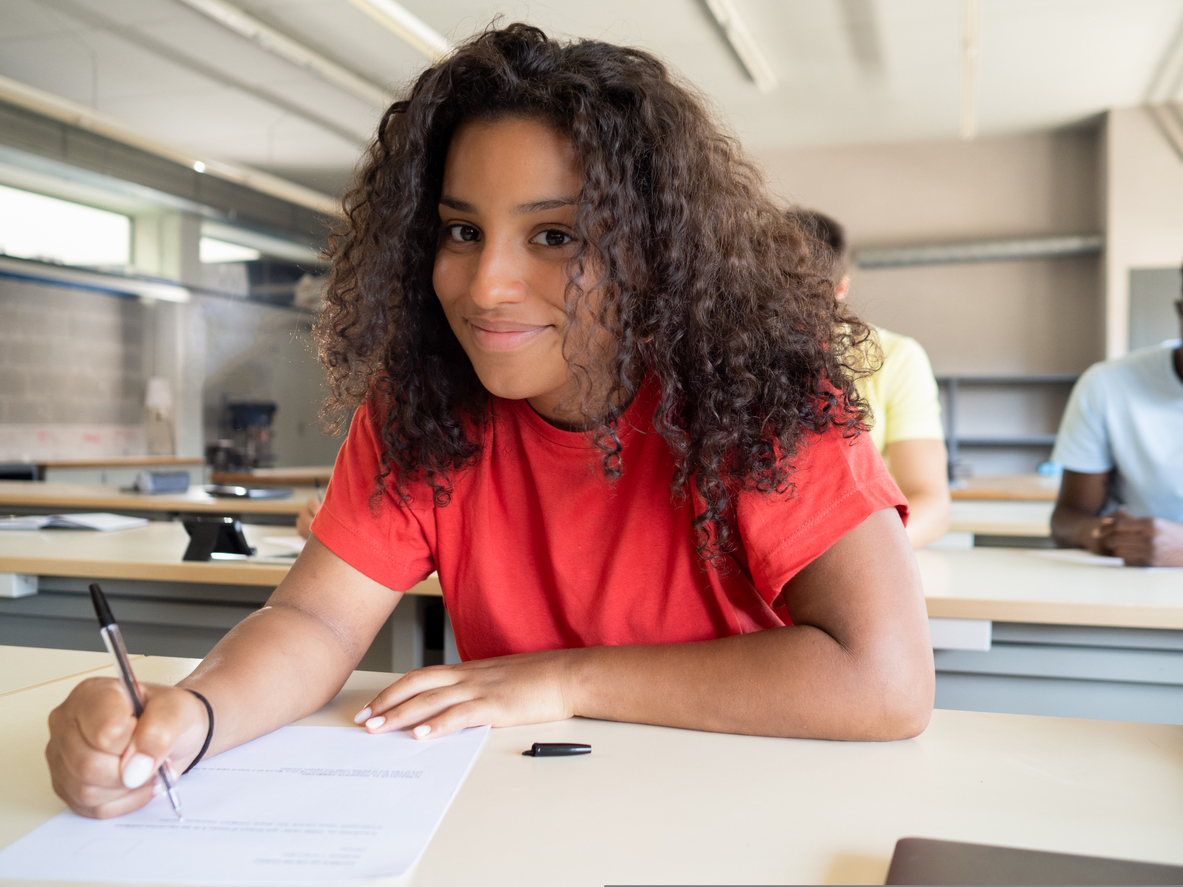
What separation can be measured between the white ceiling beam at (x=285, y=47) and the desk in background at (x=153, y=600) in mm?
2357

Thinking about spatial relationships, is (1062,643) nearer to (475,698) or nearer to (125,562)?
(475,698)

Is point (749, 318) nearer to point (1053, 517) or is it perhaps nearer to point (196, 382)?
point (1053, 517)

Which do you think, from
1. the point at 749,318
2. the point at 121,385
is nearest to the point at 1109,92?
the point at 749,318

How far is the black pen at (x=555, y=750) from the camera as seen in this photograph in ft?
2.64

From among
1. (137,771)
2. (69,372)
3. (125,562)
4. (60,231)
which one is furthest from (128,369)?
(137,771)

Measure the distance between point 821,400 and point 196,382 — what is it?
611 centimetres

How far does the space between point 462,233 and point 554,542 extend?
37 centimetres

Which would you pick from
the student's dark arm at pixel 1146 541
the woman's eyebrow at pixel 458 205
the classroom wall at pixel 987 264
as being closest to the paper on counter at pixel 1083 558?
the student's dark arm at pixel 1146 541

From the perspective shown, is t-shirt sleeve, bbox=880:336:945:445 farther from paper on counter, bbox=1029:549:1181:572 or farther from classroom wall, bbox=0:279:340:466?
classroom wall, bbox=0:279:340:466

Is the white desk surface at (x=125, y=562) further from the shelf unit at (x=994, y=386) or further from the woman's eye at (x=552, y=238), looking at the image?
the shelf unit at (x=994, y=386)

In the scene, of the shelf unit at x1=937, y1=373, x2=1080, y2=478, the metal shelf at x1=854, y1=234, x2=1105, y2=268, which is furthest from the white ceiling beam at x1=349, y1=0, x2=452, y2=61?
the shelf unit at x1=937, y1=373, x2=1080, y2=478

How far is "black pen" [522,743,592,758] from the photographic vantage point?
0.81 meters

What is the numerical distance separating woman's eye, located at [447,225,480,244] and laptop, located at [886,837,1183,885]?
73 centimetres

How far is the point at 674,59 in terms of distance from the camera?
529 cm
